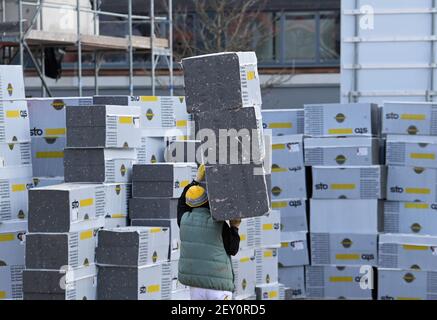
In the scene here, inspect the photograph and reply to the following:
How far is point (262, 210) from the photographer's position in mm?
8828

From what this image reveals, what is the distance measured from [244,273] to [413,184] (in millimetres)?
3120

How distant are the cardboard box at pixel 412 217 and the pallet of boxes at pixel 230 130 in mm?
5244

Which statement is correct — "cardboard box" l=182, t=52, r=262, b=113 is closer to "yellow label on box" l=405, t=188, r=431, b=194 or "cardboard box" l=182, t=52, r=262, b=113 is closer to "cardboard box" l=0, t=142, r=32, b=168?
"cardboard box" l=0, t=142, r=32, b=168

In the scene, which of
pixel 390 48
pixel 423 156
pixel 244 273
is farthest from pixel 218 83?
pixel 390 48

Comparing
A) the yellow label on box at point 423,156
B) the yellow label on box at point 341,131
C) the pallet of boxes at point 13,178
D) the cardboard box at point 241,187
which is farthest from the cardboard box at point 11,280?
the yellow label on box at point 423,156

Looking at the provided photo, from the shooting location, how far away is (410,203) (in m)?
14.4

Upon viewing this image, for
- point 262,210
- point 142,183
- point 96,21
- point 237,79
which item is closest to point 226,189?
point 262,210

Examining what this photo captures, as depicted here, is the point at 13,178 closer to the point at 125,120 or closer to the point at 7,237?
the point at 7,237

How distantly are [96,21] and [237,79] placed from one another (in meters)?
9.59

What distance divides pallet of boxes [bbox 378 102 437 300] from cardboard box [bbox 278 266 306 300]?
982mm

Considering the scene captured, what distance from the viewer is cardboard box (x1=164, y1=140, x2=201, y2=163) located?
12062 mm

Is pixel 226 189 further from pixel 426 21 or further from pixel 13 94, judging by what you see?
pixel 426 21

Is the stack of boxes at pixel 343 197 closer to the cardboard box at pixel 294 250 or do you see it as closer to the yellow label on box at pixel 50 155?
the cardboard box at pixel 294 250

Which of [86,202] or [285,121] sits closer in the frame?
[86,202]
